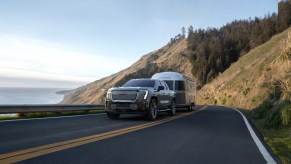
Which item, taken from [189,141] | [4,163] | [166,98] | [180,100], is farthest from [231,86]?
[4,163]

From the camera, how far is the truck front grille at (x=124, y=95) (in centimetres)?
1470

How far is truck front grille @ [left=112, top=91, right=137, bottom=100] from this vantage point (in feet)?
48.2

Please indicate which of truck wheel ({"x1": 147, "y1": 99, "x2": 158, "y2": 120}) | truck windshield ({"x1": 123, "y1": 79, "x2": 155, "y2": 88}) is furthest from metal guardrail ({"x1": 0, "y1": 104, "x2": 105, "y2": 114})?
truck wheel ({"x1": 147, "y1": 99, "x2": 158, "y2": 120})

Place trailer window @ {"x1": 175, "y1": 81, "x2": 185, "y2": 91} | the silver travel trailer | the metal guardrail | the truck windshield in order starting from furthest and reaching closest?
1. trailer window @ {"x1": 175, "y1": 81, "x2": 185, "y2": 91}
2. the silver travel trailer
3. the truck windshield
4. the metal guardrail

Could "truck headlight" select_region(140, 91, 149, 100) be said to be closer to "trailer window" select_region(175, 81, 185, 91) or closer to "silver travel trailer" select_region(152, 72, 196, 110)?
"silver travel trailer" select_region(152, 72, 196, 110)

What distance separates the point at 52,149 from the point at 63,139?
4.71 feet

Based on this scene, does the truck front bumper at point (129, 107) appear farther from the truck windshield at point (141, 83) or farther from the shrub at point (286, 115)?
the shrub at point (286, 115)

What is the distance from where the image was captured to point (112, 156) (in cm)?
636

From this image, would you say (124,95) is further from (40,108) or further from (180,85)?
(180,85)

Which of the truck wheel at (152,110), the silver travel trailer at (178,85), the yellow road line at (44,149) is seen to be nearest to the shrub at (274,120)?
the truck wheel at (152,110)

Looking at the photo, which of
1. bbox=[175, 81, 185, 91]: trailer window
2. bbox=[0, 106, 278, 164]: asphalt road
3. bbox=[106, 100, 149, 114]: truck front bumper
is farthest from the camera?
bbox=[175, 81, 185, 91]: trailer window

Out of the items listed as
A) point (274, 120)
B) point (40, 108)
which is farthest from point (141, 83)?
point (274, 120)

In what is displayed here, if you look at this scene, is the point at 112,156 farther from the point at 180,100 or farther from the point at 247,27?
the point at 247,27

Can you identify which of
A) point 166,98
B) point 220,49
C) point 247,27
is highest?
point 247,27
